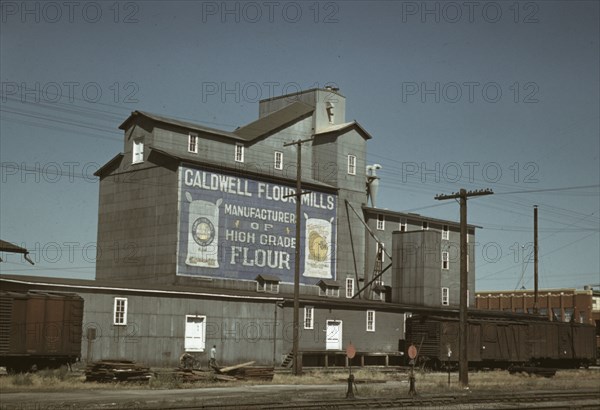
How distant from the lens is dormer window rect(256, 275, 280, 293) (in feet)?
186

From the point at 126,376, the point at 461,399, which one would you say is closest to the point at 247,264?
the point at 126,376

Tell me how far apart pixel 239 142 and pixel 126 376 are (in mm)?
28800

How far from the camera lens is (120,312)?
43.3 m

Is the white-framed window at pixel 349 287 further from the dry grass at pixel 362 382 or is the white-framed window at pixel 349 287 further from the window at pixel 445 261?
the dry grass at pixel 362 382

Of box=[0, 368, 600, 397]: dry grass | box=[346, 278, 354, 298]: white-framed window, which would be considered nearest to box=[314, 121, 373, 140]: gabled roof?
box=[346, 278, 354, 298]: white-framed window

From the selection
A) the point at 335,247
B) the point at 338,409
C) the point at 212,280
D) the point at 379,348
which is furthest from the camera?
the point at 335,247

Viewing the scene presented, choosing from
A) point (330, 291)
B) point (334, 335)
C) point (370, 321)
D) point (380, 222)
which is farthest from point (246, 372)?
point (380, 222)

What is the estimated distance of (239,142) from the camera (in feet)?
198

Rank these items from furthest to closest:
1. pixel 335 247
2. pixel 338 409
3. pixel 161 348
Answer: pixel 335 247, pixel 161 348, pixel 338 409

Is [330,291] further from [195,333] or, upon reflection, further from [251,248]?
[195,333]

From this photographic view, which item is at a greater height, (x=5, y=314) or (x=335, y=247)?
(x=335, y=247)

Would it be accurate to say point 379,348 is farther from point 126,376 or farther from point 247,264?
point 126,376

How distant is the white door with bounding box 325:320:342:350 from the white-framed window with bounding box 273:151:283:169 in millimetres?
13805

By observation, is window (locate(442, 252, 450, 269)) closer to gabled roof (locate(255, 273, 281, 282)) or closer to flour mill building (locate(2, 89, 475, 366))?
flour mill building (locate(2, 89, 475, 366))
